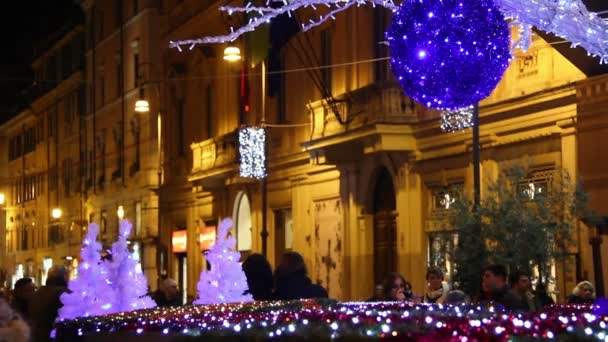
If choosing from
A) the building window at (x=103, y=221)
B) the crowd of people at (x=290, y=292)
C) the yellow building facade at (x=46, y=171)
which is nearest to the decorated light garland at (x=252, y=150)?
the crowd of people at (x=290, y=292)

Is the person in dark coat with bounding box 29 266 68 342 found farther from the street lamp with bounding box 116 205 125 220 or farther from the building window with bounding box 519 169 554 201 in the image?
the street lamp with bounding box 116 205 125 220

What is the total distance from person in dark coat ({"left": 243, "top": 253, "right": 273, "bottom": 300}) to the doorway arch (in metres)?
14.9

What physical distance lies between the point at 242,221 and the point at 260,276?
24.6m

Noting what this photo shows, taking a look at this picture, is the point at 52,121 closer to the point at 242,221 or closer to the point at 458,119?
the point at 242,221

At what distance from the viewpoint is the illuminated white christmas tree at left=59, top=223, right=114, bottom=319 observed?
62.9ft

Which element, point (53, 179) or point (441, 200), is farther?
point (53, 179)

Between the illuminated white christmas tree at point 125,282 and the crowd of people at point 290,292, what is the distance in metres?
0.33

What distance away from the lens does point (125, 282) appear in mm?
20266

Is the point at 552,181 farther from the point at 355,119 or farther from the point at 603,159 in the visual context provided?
the point at 355,119

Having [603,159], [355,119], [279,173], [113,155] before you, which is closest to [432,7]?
[603,159]

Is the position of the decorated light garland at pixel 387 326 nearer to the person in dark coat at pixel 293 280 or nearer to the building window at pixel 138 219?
the person in dark coat at pixel 293 280

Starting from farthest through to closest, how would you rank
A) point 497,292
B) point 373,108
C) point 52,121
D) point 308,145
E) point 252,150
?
point 52,121
point 252,150
point 308,145
point 373,108
point 497,292

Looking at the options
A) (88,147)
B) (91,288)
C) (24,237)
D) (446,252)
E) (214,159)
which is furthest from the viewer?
(24,237)

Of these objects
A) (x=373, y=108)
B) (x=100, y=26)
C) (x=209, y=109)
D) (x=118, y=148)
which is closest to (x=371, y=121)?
(x=373, y=108)
